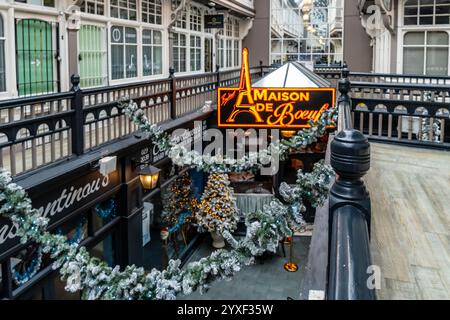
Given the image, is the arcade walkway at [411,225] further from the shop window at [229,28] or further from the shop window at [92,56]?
the shop window at [229,28]

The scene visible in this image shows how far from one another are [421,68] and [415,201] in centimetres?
1120

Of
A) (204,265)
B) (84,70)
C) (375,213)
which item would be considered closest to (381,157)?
(375,213)

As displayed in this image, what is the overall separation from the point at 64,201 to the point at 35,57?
3328mm

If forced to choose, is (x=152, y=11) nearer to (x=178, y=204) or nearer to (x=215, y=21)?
(x=215, y=21)

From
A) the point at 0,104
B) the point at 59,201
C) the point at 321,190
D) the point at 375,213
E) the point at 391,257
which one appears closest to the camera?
the point at 391,257

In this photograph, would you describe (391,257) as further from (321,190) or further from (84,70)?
(84,70)

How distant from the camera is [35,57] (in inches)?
329

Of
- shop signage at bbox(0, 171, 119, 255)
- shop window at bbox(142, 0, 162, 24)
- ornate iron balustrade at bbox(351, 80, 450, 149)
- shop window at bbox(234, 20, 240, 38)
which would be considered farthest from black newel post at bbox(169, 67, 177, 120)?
shop window at bbox(234, 20, 240, 38)

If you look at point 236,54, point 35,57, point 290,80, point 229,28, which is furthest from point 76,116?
→ point 236,54

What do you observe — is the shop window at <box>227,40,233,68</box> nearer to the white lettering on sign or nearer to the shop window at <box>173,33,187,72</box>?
the shop window at <box>173,33,187,72</box>

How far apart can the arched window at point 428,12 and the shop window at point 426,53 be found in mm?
355

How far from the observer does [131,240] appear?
879 centimetres

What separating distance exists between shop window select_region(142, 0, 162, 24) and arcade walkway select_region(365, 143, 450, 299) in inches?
338

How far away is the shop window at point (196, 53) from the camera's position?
16.8 meters
